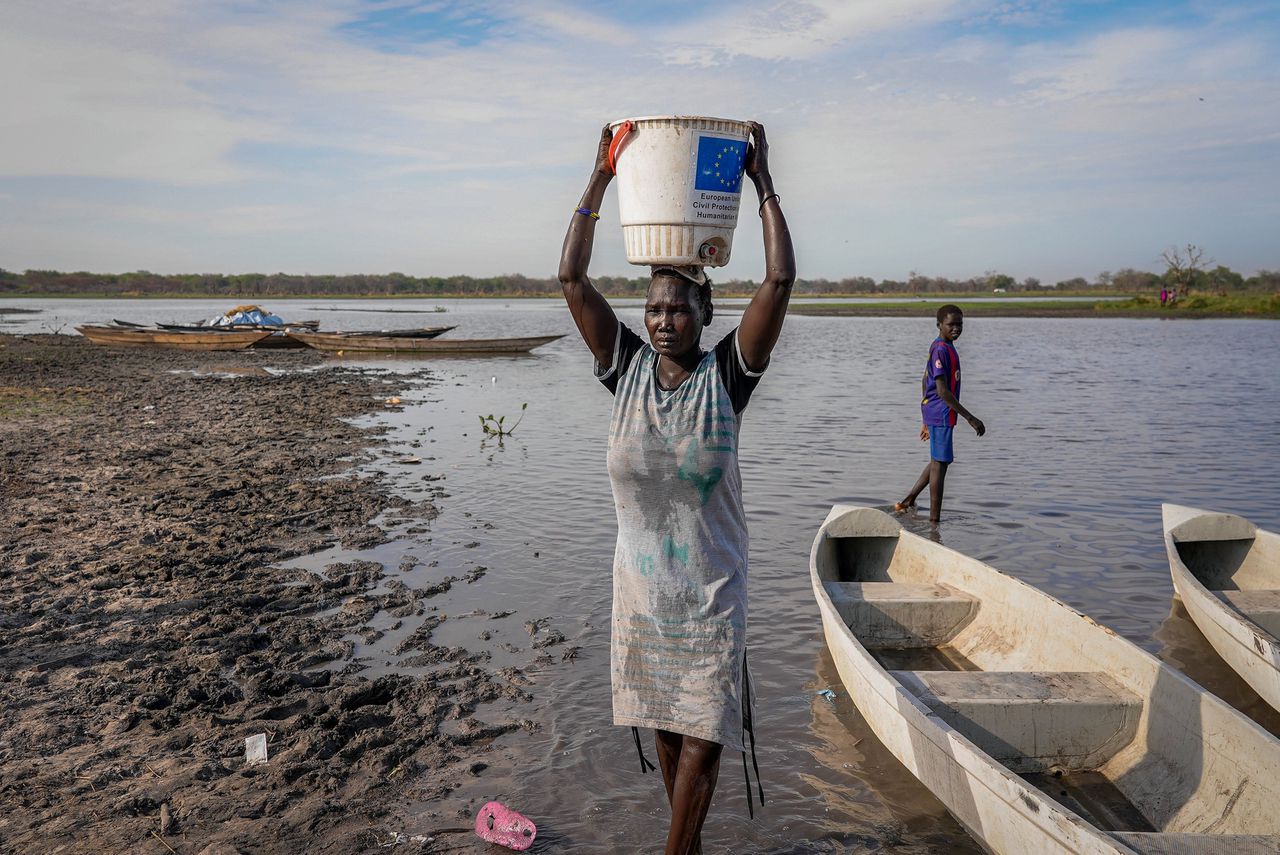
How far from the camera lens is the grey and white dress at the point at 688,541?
261cm

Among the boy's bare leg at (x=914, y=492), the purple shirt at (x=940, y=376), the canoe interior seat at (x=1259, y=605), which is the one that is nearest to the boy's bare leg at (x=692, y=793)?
the canoe interior seat at (x=1259, y=605)

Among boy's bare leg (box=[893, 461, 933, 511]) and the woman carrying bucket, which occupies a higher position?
the woman carrying bucket

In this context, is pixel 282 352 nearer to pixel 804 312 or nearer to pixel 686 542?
pixel 686 542

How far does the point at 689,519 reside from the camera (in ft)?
8.66

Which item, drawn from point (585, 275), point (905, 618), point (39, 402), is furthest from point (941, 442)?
point (39, 402)

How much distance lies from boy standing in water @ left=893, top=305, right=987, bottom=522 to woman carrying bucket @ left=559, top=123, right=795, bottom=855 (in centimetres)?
532

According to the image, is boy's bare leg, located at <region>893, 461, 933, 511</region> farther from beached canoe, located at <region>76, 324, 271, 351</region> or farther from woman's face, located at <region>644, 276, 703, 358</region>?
beached canoe, located at <region>76, 324, 271, 351</region>

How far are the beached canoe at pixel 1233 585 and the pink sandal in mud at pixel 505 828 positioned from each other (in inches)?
149

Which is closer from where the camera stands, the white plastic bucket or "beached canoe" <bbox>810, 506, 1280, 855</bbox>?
the white plastic bucket

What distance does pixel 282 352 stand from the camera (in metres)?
27.5

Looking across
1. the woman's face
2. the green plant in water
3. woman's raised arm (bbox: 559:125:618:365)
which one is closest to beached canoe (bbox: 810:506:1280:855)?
the woman's face

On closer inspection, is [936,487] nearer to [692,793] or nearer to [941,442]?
[941,442]

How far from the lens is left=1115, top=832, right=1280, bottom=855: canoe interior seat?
271 centimetres

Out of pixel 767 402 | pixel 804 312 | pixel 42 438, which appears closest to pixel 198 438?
pixel 42 438
